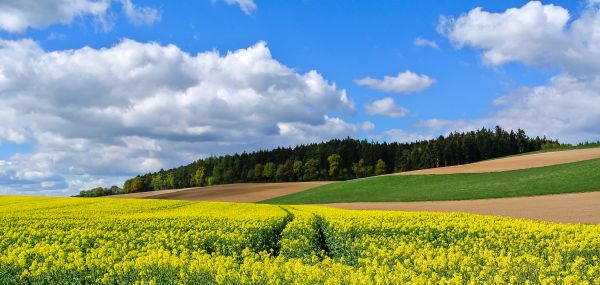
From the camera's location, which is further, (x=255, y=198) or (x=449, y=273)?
(x=255, y=198)

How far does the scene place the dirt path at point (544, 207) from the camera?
3340 centimetres

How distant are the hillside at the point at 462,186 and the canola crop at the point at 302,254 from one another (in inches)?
1442

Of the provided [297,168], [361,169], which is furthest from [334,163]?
[297,168]

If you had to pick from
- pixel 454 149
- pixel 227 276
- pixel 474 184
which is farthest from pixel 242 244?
pixel 454 149

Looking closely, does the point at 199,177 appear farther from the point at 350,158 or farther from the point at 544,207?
the point at 544,207

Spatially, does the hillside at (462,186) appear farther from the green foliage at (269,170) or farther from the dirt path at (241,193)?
the green foliage at (269,170)

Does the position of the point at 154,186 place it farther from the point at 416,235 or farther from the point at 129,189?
the point at 416,235

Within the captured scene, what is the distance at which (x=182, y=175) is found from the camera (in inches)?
6427

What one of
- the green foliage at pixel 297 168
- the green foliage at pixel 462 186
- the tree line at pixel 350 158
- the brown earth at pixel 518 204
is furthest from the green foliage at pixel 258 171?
the green foliage at pixel 462 186

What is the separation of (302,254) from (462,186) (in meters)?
49.4

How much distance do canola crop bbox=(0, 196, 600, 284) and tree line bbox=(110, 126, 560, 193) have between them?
112827mm

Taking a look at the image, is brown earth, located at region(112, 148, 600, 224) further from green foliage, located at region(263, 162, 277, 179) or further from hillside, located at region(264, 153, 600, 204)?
green foliage, located at region(263, 162, 277, 179)

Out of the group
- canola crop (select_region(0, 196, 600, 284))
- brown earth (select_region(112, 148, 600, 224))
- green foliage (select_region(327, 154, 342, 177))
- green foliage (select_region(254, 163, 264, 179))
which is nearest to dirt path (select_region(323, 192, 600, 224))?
brown earth (select_region(112, 148, 600, 224))

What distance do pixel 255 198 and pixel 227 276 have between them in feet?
220
